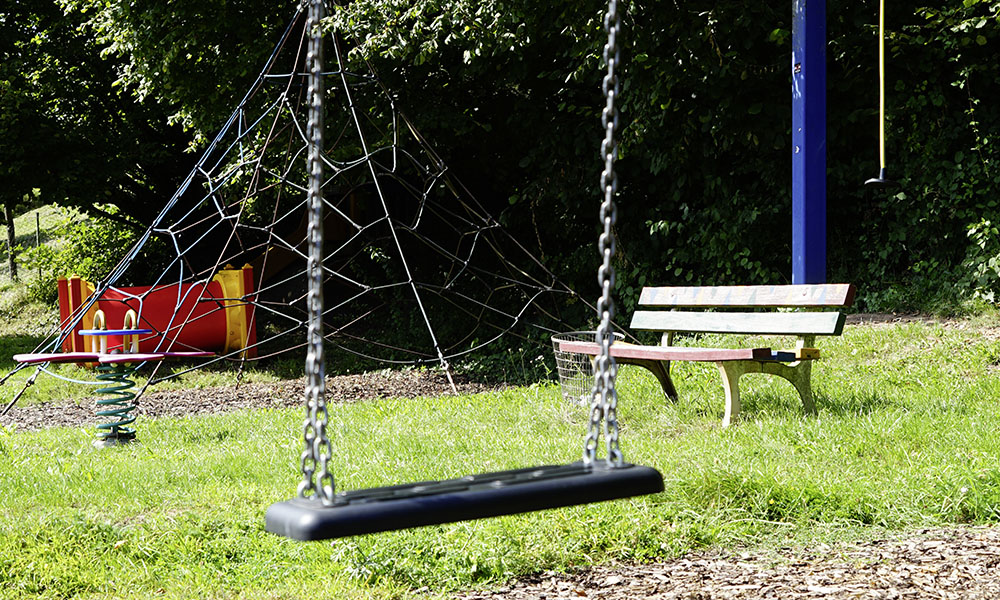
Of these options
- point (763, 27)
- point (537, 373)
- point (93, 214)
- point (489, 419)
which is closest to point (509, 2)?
point (763, 27)

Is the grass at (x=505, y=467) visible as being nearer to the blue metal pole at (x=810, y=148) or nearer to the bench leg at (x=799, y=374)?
the bench leg at (x=799, y=374)

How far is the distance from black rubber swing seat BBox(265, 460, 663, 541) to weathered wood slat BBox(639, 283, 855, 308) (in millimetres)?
3408

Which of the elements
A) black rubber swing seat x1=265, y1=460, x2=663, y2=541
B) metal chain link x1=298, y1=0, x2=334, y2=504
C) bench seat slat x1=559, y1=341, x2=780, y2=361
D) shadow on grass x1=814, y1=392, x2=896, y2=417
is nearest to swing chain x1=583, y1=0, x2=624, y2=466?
black rubber swing seat x1=265, y1=460, x2=663, y2=541

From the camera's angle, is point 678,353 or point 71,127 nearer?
point 678,353

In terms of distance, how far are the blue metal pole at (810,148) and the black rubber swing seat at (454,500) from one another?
18.0 feet

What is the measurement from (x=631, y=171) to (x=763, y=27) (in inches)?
90.4

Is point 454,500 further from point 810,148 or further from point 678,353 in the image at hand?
point 810,148

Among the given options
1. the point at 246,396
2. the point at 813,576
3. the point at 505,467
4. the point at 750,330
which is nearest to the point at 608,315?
the point at 813,576

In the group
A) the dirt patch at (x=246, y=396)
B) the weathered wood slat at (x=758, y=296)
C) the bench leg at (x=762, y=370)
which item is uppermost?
the weathered wood slat at (x=758, y=296)

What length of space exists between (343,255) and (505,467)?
34.7ft

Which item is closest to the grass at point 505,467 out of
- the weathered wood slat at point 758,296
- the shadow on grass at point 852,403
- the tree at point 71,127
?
the shadow on grass at point 852,403

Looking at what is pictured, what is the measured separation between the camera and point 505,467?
4.57 m

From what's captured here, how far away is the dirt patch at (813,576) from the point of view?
10.2 feet

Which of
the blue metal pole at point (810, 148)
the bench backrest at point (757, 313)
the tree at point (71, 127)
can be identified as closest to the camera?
the bench backrest at point (757, 313)
